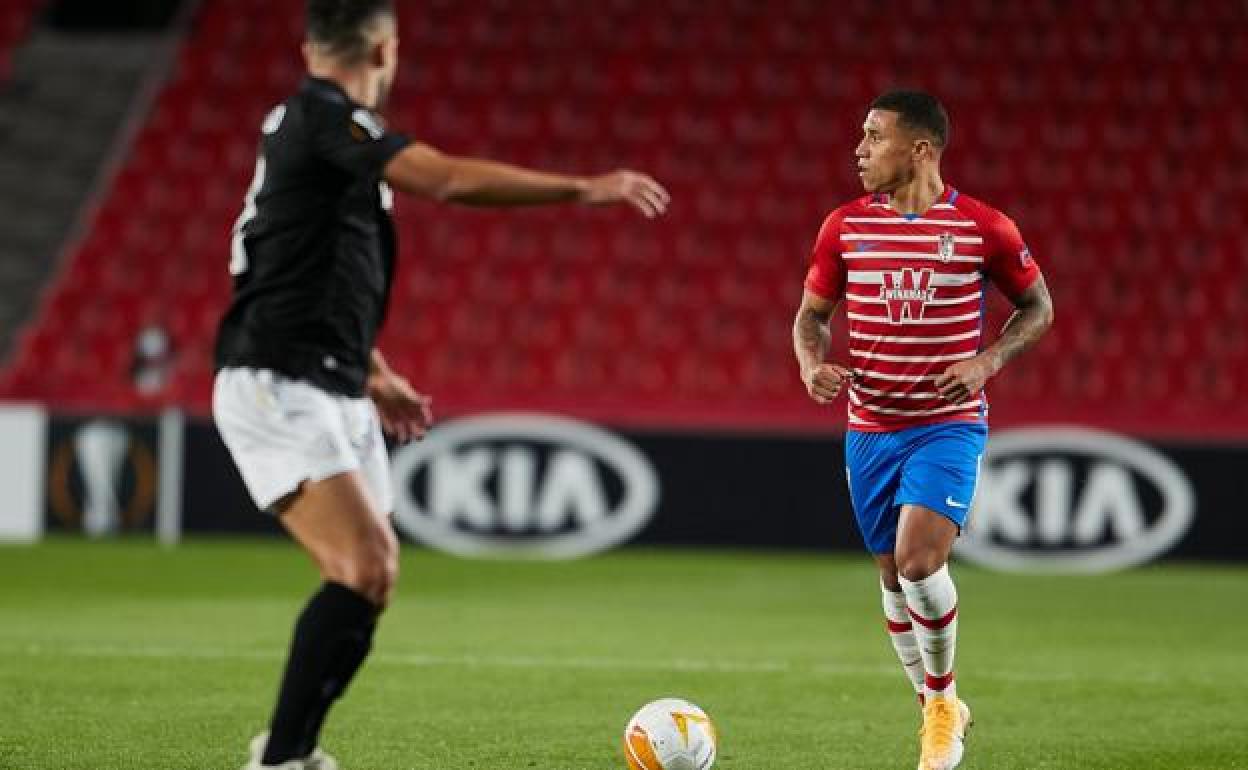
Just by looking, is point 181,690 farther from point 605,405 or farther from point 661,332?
point 661,332

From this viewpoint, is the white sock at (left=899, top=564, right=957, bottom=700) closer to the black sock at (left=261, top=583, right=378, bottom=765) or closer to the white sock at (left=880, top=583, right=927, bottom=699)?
the white sock at (left=880, top=583, right=927, bottom=699)

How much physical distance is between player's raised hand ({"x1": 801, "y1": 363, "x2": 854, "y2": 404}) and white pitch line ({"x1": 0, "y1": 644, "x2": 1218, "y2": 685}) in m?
2.17

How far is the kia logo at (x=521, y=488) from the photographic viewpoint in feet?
41.0

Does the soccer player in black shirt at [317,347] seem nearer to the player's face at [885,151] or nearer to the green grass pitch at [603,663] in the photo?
the green grass pitch at [603,663]

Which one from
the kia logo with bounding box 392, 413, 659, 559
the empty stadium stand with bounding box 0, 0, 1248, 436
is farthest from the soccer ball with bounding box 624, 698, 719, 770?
the empty stadium stand with bounding box 0, 0, 1248, 436


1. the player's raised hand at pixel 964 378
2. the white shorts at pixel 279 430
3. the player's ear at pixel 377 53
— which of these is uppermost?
the player's ear at pixel 377 53

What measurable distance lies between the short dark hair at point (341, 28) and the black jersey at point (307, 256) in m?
0.08

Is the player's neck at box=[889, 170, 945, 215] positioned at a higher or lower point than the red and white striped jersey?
higher

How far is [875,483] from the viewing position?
5930mm

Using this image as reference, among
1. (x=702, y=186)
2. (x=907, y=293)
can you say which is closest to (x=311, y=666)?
(x=907, y=293)

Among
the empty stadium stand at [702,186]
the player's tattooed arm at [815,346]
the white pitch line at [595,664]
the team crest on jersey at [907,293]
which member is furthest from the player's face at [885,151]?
the empty stadium stand at [702,186]

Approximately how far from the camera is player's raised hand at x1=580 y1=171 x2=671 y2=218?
4.39m

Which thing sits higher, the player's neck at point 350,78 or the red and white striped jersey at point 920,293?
the player's neck at point 350,78

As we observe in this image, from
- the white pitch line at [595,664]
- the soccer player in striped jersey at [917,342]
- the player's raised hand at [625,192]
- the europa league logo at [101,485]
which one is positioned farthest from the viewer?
the europa league logo at [101,485]
